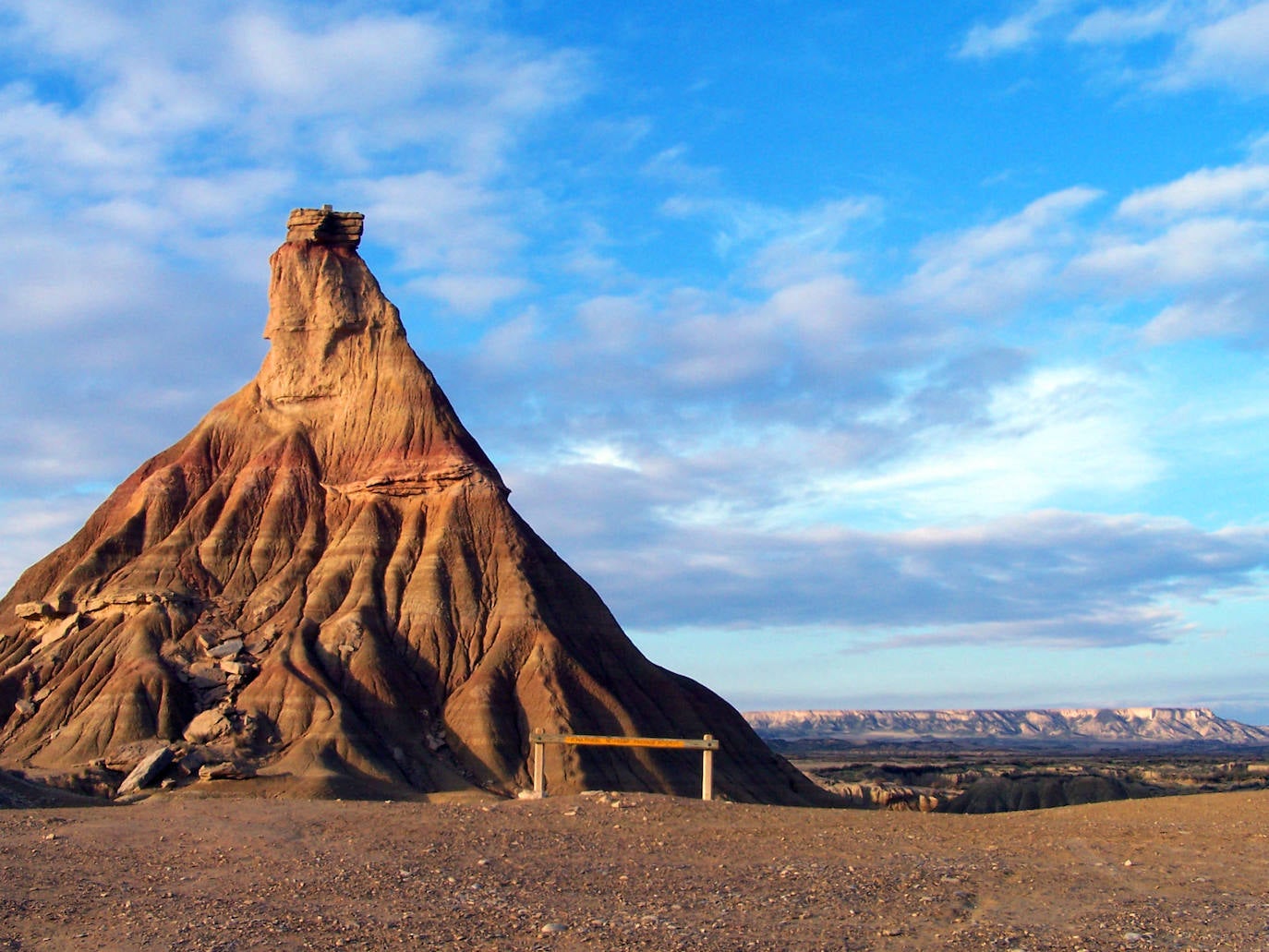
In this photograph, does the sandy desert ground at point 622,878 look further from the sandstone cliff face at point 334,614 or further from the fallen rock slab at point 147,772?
the sandstone cliff face at point 334,614

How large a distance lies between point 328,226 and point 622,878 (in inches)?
2042

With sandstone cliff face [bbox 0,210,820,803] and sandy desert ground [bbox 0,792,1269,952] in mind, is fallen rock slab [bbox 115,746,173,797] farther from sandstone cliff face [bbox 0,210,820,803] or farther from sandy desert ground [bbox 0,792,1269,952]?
sandy desert ground [bbox 0,792,1269,952]

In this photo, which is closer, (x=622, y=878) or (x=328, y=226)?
(x=622, y=878)

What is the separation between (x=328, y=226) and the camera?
65.8 meters

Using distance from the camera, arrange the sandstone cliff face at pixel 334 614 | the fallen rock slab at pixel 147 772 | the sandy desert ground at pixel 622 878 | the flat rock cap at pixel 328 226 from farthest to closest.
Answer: the flat rock cap at pixel 328 226, the sandstone cliff face at pixel 334 614, the fallen rock slab at pixel 147 772, the sandy desert ground at pixel 622 878

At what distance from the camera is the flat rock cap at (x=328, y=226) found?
216ft


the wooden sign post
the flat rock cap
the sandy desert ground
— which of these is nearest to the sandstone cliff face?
the flat rock cap

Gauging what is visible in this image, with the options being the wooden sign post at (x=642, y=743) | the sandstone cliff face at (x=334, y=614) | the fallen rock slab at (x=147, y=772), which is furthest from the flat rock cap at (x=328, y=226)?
the wooden sign post at (x=642, y=743)

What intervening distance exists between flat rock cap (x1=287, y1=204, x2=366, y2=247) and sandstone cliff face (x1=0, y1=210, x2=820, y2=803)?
0.15 m

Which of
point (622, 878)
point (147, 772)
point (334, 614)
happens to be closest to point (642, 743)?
point (622, 878)

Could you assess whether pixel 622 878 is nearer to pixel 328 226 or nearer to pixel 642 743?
pixel 642 743

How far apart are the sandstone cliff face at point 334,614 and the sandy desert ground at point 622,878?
1853 cm

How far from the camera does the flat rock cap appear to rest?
6575 cm

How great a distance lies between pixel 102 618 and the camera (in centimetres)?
→ 5522
